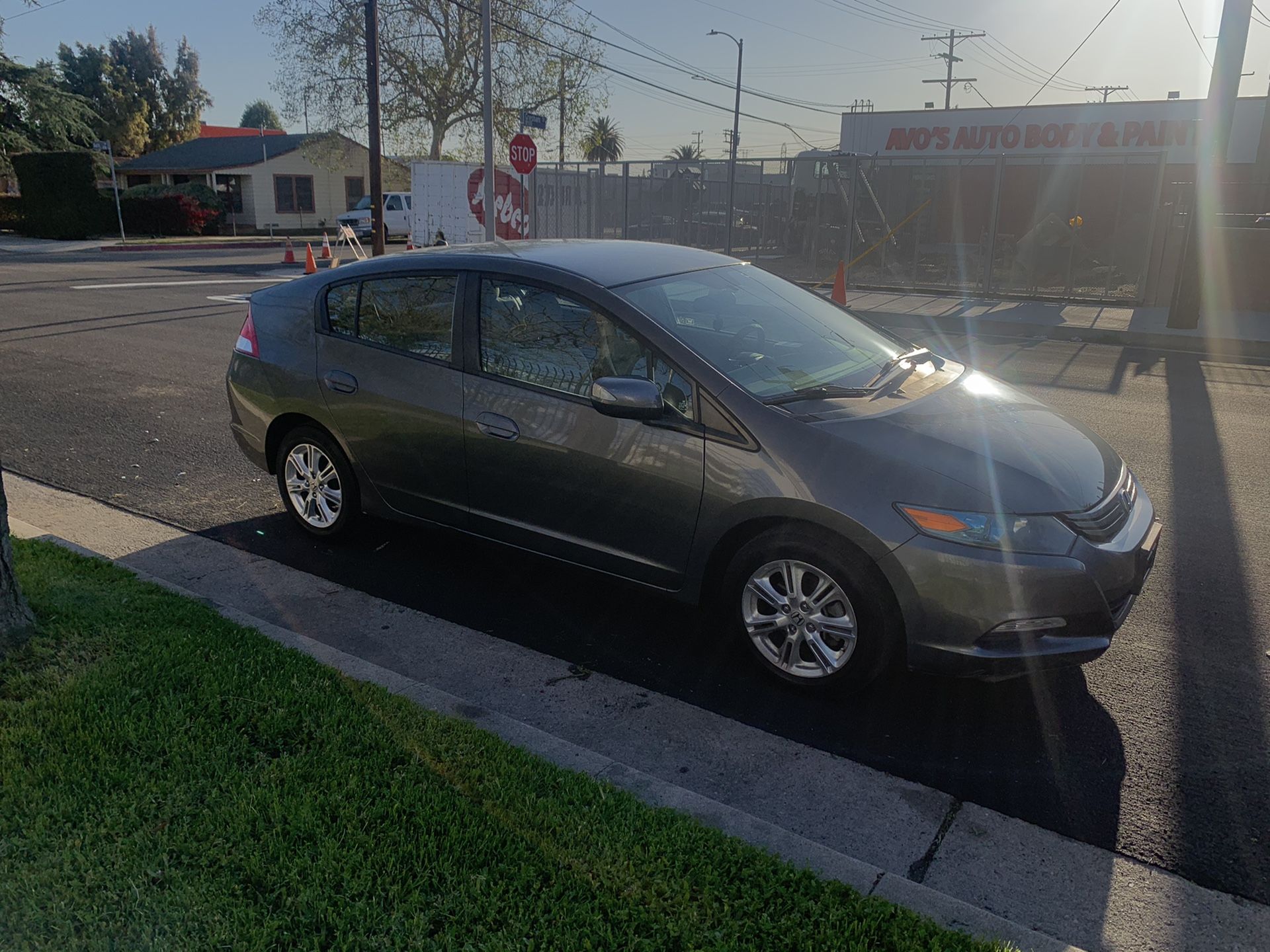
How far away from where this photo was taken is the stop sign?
57.3 ft

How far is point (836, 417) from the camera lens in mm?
3822

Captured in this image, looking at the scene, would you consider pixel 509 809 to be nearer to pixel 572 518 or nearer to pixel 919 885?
pixel 919 885

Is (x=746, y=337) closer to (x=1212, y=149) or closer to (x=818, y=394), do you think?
(x=818, y=394)

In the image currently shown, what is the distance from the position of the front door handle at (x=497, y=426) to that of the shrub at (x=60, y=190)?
38.9 metres

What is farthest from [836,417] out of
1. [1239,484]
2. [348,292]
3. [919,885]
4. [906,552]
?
[1239,484]

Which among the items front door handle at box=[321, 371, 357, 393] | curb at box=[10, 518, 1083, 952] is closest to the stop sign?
front door handle at box=[321, 371, 357, 393]

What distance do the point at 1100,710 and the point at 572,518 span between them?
7.22ft

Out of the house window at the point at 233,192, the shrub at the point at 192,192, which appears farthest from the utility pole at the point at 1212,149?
the house window at the point at 233,192

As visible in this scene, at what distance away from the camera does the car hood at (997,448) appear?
3.55 meters

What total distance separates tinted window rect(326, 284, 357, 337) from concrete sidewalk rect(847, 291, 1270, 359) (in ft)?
27.1

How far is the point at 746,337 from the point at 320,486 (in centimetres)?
246

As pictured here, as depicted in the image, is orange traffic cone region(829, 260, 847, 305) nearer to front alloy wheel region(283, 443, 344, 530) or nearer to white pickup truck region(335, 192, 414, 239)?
front alloy wheel region(283, 443, 344, 530)

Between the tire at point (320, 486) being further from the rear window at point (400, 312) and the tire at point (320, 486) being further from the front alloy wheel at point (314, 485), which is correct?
the rear window at point (400, 312)

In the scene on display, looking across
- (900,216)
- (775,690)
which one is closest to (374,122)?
(900,216)
